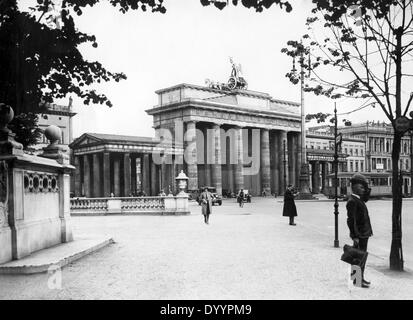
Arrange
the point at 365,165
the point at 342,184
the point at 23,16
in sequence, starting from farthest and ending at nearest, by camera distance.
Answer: the point at 365,165
the point at 342,184
the point at 23,16

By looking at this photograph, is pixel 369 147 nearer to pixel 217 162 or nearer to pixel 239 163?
pixel 239 163

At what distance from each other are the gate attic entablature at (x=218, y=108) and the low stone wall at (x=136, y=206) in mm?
39275

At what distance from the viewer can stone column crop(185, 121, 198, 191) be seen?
221 ft

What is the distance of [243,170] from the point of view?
79.9m

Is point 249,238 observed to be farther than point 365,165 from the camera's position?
No

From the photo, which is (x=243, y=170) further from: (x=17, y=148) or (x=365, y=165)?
(x=17, y=148)

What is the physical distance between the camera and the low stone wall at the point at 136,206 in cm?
2862

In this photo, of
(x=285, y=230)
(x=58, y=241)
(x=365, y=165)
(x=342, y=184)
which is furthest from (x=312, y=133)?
(x=58, y=241)

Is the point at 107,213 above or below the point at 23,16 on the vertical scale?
below

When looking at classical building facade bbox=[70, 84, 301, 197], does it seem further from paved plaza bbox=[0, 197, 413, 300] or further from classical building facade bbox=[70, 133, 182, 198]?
paved plaza bbox=[0, 197, 413, 300]

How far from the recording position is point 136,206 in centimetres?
2923

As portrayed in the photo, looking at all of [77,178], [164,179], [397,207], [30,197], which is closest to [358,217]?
[397,207]
